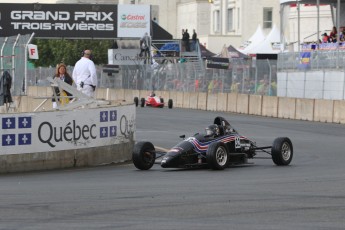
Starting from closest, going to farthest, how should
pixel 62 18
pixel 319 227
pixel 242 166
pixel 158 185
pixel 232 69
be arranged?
1. pixel 319 227
2. pixel 158 185
3. pixel 242 166
4. pixel 232 69
5. pixel 62 18

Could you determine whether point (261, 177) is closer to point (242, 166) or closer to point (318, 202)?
point (242, 166)

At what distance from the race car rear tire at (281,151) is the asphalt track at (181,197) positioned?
0.17 metres

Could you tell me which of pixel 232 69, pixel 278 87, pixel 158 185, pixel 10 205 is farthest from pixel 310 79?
pixel 10 205

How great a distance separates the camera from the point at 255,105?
42.7 metres

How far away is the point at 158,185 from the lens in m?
14.9

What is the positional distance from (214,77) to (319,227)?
130ft

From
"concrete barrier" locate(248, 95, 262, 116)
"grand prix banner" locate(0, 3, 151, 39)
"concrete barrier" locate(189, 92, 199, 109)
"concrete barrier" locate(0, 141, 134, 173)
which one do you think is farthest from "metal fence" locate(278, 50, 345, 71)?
"concrete barrier" locate(0, 141, 134, 173)

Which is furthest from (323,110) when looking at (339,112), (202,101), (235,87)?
(202,101)

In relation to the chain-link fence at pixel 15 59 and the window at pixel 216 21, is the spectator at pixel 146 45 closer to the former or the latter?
the chain-link fence at pixel 15 59

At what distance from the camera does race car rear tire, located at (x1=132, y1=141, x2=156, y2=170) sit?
17625 millimetres

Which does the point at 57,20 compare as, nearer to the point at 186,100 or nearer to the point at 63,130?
the point at 186,100

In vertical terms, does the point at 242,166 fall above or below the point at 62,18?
below

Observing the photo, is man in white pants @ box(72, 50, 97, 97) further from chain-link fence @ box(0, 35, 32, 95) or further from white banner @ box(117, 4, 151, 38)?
white banner @ box(117, 4, 151, 38)

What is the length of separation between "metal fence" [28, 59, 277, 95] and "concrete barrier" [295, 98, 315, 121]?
4.94 m
